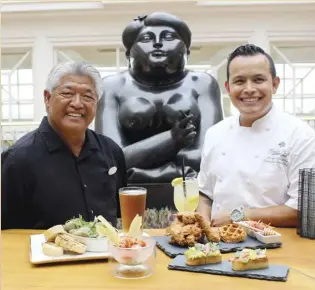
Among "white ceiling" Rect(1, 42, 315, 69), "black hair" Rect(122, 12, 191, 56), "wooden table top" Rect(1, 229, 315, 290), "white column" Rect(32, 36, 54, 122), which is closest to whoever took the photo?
"wooden table top" Rect(1, 229, 315, 290)

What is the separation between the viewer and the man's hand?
170 cm

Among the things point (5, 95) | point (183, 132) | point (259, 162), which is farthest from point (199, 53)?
point (259, 162)

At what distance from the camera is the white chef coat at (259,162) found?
189cm

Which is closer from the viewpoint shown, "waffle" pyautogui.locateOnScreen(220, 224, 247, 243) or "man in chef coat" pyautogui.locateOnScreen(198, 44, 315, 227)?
"waffle" pyautogui.locateOnScreen(220, 224, 247, 243)

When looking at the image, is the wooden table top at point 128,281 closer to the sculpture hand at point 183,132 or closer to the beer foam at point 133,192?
the beer foam at point 133,192

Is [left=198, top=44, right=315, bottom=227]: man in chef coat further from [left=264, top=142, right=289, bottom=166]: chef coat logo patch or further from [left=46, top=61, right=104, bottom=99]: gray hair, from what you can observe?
[left=46, top=61, right=104, bottom=99]: gray hair

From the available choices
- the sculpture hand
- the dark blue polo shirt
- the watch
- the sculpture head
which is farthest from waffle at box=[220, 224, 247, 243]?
the sculpture head

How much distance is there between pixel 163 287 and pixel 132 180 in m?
1.82

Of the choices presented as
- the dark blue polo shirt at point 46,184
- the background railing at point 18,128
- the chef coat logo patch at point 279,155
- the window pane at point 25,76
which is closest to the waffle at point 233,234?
the chef coat logo patch at point 279,155

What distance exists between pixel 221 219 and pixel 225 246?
28 cm

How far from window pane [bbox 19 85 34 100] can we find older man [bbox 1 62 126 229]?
5.47 metres

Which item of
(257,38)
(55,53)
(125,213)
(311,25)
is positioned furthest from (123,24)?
(125,213)

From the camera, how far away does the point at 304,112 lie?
7051mm

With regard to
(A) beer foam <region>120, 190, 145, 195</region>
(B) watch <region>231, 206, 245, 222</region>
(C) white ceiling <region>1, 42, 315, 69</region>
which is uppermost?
(C) white ceiling <region>1, 42, 315, 69</region>
